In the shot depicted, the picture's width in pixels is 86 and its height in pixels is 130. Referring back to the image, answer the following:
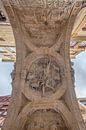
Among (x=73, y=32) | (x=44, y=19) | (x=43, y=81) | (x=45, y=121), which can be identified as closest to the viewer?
(x=44, y=19)

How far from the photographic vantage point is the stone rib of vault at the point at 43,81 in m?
10.8

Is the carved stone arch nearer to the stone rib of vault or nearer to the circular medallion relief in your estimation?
the stone rib of vault

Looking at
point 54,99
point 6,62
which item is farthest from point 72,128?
point 6,62

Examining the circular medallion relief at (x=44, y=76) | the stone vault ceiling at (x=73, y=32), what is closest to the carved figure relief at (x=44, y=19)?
the circular medallion relief at (x=44, y=76)

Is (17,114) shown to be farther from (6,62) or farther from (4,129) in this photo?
(6,62)

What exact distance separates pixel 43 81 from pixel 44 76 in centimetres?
18

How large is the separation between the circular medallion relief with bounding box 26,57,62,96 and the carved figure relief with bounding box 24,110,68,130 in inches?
32.0

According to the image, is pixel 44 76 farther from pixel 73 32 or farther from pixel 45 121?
pixel 73 32

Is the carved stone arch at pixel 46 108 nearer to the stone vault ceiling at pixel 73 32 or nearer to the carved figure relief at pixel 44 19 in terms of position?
the carved figure relief at pixel 44 19

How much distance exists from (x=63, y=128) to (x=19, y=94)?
203 centimetres

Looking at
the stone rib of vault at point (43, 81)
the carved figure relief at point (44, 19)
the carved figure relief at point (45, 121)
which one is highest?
the carved figure relief at point (44, 19)

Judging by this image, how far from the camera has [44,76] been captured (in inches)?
429

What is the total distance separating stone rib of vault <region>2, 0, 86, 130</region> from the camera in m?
10.8

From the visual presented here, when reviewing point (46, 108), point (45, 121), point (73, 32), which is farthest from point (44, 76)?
point (73, 32)
